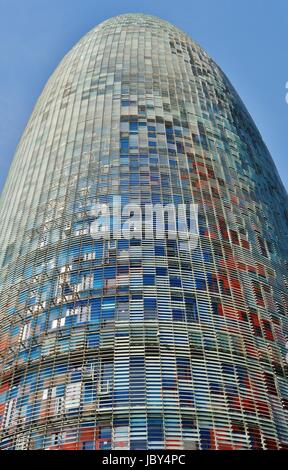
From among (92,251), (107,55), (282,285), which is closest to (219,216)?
(282,285)

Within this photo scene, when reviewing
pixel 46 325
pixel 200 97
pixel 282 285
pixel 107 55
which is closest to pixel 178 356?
pixel 46 325

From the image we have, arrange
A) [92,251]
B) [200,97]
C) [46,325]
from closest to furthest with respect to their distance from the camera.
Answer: [46,325] → [92,251] → [200,97]

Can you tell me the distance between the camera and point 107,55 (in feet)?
392

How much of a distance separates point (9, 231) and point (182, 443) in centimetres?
4284

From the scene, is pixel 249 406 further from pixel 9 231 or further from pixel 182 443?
pixel 9 231

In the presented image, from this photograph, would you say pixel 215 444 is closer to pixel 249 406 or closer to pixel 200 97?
pixel 249 406

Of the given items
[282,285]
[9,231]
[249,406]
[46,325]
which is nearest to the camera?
[249,406]

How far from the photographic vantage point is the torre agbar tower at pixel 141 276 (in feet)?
221

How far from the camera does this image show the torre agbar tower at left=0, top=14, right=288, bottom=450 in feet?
221

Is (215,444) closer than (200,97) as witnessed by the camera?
Yes

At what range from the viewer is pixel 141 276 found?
79438mm

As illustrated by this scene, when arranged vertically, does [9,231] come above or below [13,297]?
above

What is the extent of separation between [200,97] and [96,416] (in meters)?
63.0
